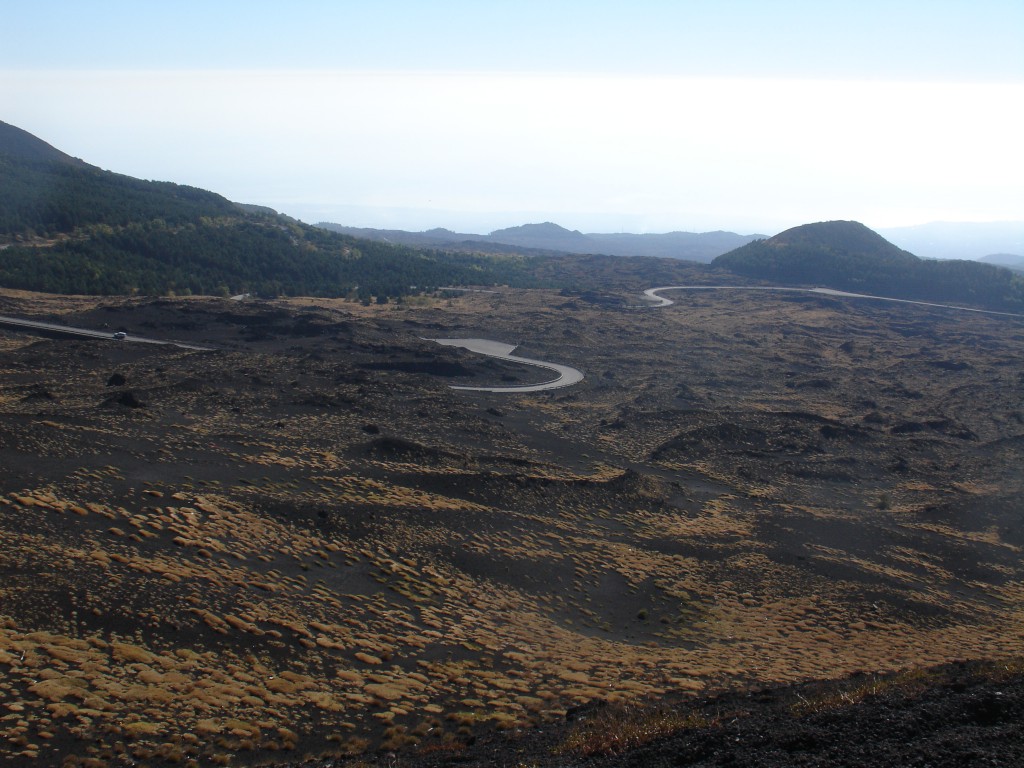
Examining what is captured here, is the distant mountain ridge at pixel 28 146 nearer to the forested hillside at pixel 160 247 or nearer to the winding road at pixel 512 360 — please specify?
the forested hillside at pixel 160 247

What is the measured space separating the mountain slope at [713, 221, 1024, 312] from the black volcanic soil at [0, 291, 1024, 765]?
75.3m

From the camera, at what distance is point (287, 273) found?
8762cm

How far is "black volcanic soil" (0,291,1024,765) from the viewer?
11266mm

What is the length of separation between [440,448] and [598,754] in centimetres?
2080

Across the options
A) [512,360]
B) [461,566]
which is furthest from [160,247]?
[461,566]

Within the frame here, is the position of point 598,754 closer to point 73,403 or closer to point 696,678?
point 696,678

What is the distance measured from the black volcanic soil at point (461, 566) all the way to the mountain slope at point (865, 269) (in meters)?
75.3

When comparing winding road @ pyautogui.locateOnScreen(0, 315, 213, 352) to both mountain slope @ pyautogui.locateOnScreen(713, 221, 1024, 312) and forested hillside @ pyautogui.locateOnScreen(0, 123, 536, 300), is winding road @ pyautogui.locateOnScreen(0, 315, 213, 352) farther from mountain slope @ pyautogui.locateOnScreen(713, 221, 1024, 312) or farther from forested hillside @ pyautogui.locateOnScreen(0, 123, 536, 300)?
mountain slope @ pyautogui.locateOnScreen(713, 221, 1024, 312)

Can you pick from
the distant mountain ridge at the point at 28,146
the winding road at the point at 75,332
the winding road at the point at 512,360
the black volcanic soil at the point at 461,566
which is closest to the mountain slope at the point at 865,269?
the black volcanic soil at the point at 461,566

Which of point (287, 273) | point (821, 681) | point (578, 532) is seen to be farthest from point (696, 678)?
point (287, 273)

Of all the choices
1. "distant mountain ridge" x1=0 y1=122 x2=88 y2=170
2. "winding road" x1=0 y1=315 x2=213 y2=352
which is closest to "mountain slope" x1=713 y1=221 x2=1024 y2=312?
"winding road" x1=0 y1=315 x2=213 y2=352

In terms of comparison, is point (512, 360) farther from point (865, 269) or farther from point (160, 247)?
point (865, 269)

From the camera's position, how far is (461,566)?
1938 cm

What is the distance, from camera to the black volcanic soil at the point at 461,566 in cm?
1127
